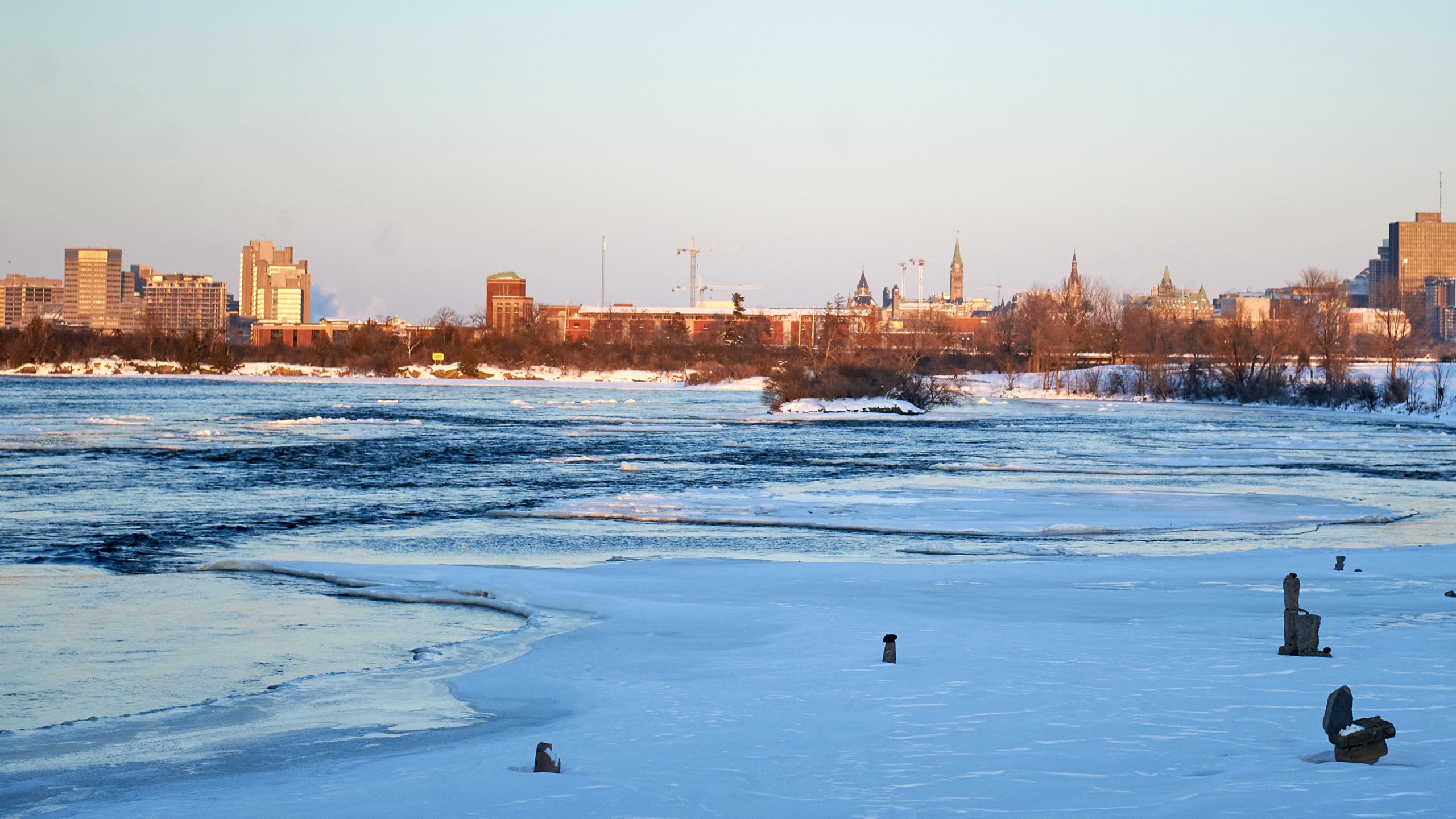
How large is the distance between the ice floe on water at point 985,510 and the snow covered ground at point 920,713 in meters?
5.70

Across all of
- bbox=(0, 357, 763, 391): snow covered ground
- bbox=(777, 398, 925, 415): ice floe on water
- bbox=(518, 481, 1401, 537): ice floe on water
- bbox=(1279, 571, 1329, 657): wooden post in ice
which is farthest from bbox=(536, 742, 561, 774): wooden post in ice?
bbox=(0, 357, 763, 391): snow covered ground

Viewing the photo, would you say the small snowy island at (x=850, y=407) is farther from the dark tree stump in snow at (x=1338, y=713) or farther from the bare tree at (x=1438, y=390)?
the dark tree stump in snow at (x=1338, y=713)

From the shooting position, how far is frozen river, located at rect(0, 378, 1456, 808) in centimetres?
888

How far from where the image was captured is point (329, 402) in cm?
6112

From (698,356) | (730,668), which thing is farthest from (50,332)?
(730,668)

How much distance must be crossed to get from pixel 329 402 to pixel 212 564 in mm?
48510

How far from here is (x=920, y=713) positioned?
780 cm

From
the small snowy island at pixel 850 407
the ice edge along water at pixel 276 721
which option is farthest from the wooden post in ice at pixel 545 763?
the small snowy island at pixel 850 407

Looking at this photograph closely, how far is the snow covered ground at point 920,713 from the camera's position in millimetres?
6148

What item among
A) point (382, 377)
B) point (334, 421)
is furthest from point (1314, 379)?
point (382, 377)

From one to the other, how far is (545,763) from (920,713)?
2.29 meters

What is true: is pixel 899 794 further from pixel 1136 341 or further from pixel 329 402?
pixel 1136 341

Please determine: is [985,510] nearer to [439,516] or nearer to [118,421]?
[439,516]

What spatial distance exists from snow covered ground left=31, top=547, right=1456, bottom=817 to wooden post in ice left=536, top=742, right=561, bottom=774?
96 mm
